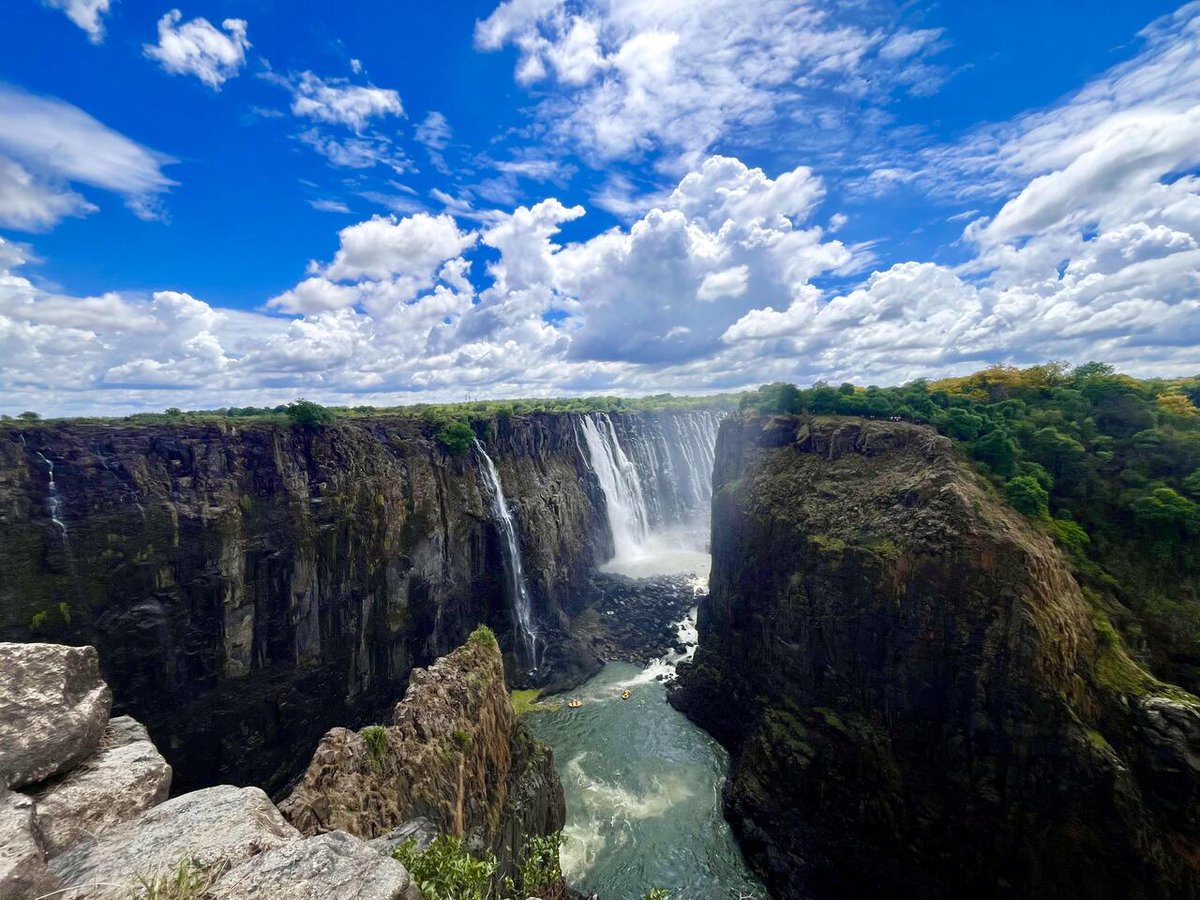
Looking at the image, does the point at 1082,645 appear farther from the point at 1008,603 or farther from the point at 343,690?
the point at 343,690

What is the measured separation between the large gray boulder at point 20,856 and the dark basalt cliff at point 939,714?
2859 centimetres

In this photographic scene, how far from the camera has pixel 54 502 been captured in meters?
30.9

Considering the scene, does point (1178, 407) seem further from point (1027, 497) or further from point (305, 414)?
point (305, 414)

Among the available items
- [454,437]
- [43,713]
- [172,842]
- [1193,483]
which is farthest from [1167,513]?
[454,437]

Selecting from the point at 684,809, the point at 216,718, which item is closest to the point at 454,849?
the point at 684,809

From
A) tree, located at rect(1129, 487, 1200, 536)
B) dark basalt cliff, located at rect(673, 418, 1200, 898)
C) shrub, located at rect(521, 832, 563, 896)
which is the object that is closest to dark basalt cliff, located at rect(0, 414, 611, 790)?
dark basalt cliff, located at rect(673, 418, 1200, 898)

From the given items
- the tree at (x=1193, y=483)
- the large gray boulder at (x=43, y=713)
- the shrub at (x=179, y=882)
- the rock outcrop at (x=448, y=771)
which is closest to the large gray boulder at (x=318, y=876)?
the shrub at (x=179, y=882)

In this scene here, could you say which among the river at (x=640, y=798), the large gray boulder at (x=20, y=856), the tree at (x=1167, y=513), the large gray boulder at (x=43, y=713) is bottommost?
the river at (x=640, y=798)

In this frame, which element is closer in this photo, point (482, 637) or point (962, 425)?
point (482, 637)

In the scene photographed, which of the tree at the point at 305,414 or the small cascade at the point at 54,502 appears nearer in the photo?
the small cascade at the point at 54,502

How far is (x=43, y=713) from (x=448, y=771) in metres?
13.9

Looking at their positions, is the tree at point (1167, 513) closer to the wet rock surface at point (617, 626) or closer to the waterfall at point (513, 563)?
the wet rock surface at point (617, 626)

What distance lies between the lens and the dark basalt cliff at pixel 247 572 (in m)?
30.5

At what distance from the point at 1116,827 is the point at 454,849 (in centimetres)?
2507
